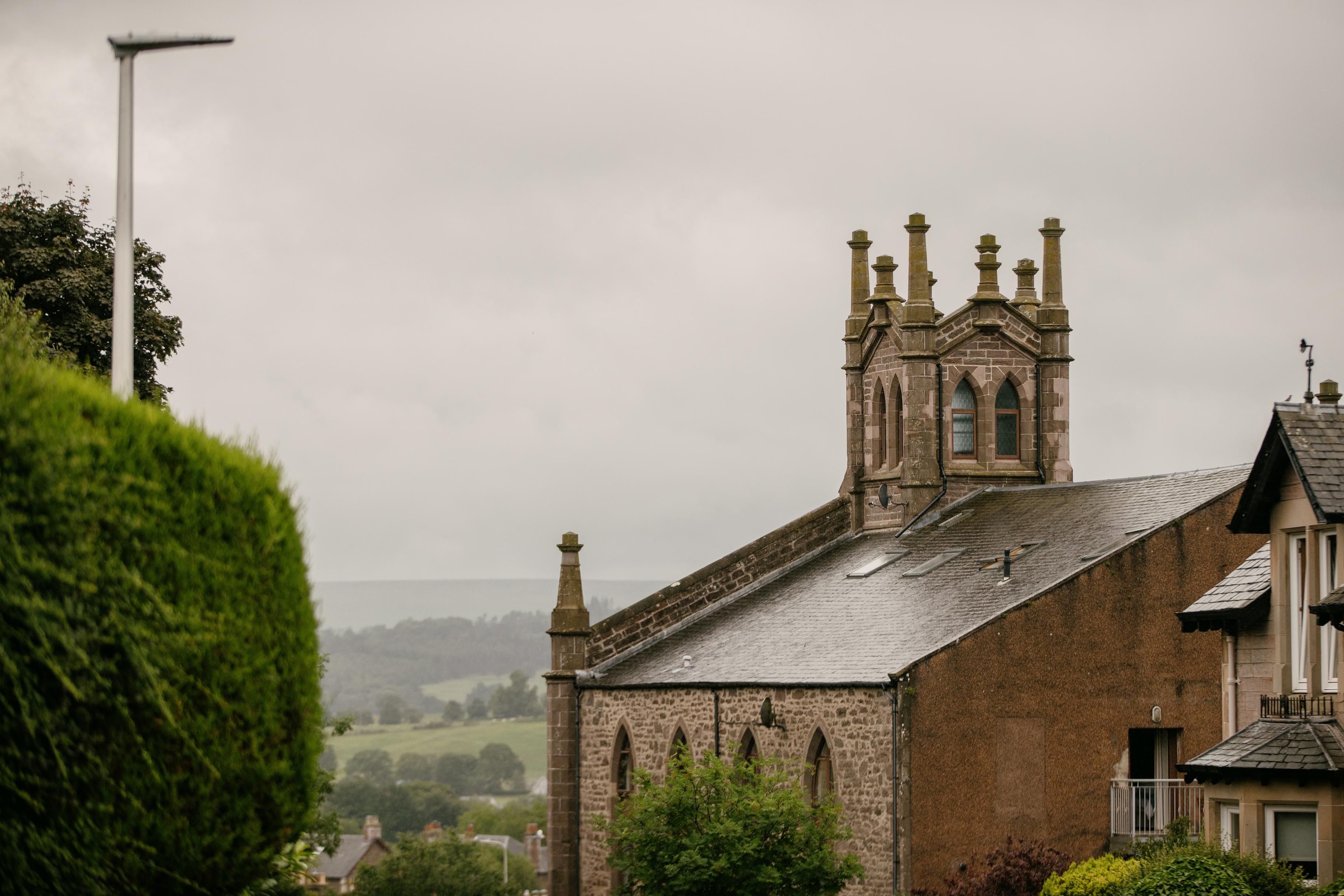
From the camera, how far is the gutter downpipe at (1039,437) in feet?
151

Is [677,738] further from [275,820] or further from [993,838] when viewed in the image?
[275,820]

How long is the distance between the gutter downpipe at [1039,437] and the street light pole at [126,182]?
103 feet

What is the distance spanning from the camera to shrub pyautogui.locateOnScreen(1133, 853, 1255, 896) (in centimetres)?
2200

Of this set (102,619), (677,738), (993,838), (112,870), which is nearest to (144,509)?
(102,619)

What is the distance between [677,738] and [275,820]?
25.4 metres

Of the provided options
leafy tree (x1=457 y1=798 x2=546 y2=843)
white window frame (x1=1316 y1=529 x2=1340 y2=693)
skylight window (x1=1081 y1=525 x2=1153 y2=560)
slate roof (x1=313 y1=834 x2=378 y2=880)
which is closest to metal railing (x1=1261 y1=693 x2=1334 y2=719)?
white window frame (x1=1316 y1=529 x2=1340 y2=693)

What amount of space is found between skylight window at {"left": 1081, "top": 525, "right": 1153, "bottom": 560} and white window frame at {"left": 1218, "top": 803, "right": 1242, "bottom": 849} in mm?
9247

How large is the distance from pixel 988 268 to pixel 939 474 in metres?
5.45

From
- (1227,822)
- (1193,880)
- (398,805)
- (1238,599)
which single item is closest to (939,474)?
(1238,599)

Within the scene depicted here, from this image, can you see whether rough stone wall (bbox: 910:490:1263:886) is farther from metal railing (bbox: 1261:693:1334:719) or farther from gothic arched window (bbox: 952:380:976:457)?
gothic arched window (bbox: 952:380:976:457)

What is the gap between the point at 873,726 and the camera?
3166 cm

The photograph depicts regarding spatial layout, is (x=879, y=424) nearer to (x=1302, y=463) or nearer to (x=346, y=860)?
(x=1302, y=463)

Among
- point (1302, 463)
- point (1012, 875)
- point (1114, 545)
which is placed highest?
point (1302, 463)

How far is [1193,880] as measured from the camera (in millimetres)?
22438
